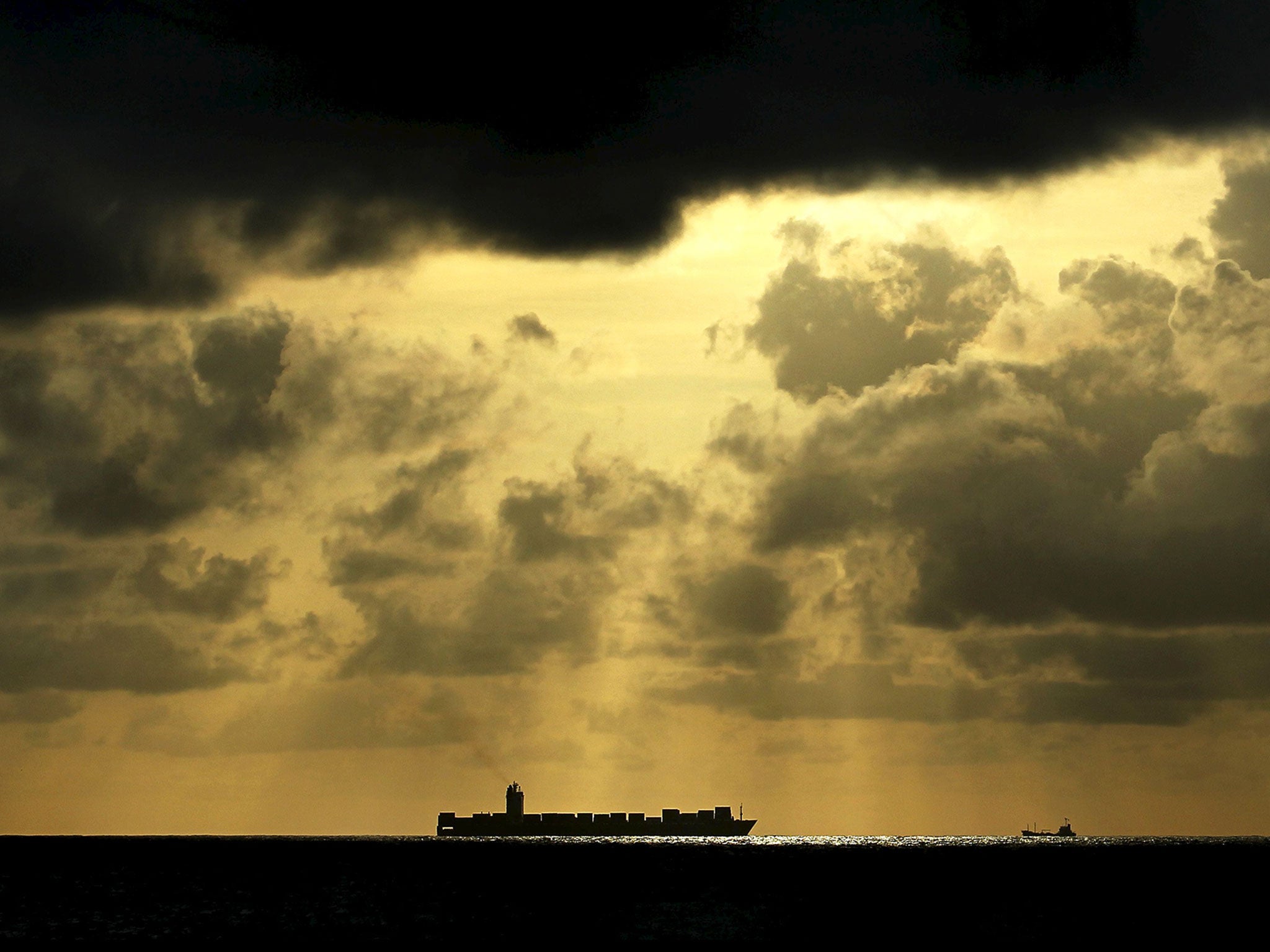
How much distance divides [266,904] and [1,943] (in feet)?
146

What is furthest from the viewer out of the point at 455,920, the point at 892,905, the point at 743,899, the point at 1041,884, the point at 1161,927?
the point at 1041,884

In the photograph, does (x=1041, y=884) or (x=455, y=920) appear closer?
(x=455, y=920)

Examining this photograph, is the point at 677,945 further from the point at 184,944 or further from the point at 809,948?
the point at 184,944

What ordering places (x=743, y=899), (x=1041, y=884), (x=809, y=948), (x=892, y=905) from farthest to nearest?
(x=1041, y=884), (x=743, y=899), (x=892, y=905), (x=809, y=948)

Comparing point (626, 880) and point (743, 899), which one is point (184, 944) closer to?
point (743, 899)

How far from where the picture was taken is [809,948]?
99.9 meters

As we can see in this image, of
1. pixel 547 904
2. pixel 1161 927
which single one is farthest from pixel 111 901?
pixel 1161 927

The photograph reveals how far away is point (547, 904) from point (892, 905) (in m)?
30.7

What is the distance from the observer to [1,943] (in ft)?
350

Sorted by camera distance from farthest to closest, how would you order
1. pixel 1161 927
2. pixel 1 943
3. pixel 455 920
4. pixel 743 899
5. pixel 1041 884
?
1. pixel 1041 884
2. pixel 743 899
3. pixel 455 920
4. pixel 1161 927
5. pixel 1 943

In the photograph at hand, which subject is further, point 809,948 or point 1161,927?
point 1161,927

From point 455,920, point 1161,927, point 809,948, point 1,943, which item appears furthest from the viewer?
point 455,920

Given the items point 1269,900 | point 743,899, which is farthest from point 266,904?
point 1269,900

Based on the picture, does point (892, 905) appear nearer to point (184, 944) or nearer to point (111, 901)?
point (184, 944)
